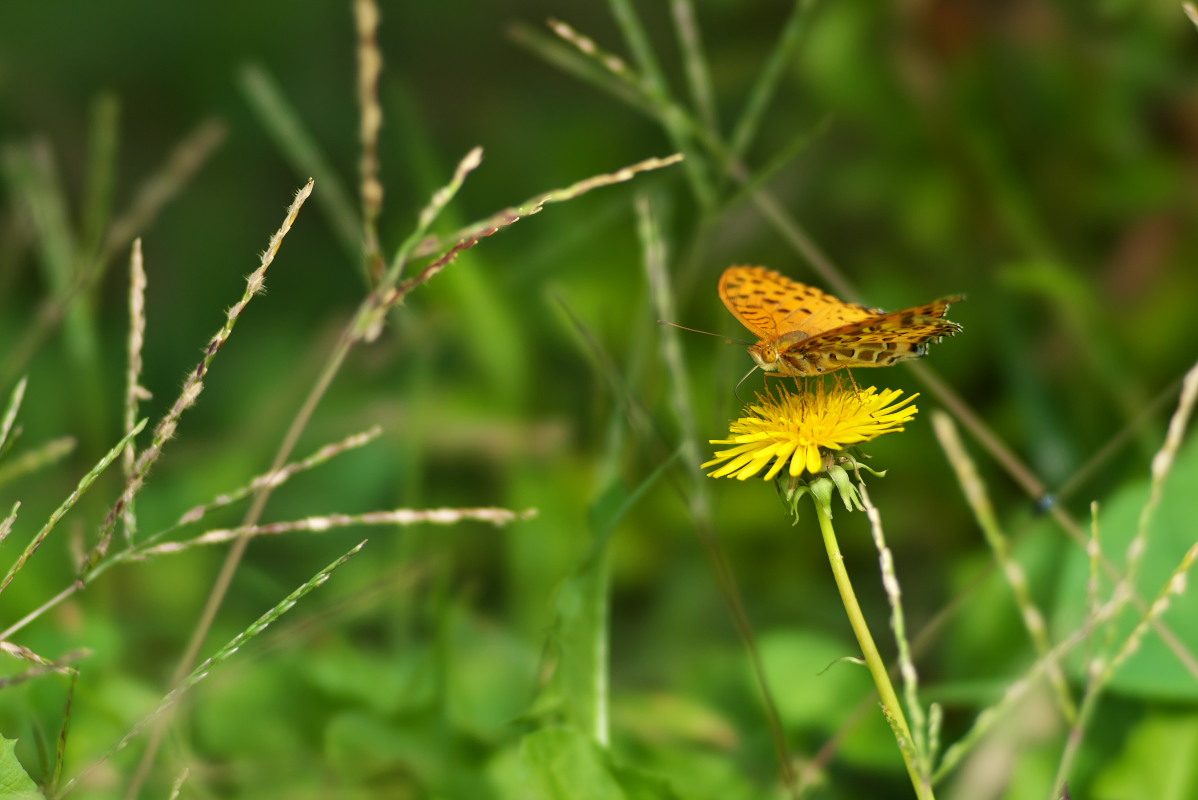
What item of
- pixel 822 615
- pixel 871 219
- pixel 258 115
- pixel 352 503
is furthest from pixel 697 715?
pixel 258 115

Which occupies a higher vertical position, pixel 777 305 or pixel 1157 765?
pixel 777 305

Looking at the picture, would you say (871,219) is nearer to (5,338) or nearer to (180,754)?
(180,754)

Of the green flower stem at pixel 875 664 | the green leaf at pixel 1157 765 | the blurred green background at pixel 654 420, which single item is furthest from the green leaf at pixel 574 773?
the green leaf at pixel 1157 765

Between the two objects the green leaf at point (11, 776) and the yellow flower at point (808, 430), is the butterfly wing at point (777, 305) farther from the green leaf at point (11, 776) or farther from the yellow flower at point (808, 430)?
the green leaf at point (11, 776)

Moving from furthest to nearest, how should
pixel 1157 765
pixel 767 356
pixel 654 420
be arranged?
pixel 654 420 → pixel 1157 765 → pixel 767 356

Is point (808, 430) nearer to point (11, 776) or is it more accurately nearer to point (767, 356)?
point (767, 356)

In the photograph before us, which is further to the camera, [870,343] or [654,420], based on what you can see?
[654,420]

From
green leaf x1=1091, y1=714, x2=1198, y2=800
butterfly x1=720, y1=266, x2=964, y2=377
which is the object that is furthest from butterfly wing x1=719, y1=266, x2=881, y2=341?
green leaf x1=1091, y1=714, x2=1198, y2=800

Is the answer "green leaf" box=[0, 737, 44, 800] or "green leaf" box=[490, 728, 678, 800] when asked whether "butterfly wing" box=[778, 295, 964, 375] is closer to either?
"green leaf" box=[490, 728, 678, 800]

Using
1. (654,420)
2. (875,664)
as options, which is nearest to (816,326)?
(875,664)
